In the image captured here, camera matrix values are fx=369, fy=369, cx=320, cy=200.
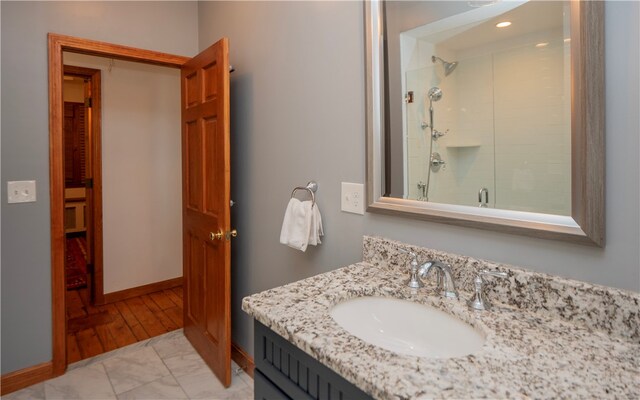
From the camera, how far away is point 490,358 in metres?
0.73

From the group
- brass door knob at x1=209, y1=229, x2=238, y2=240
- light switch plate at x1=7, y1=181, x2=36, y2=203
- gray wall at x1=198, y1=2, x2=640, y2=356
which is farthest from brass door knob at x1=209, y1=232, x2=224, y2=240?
light switch plate at x1=7, y1=181, x2=36, y2=203

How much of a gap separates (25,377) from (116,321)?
2.83 ft

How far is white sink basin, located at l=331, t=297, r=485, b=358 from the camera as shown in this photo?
98 cm

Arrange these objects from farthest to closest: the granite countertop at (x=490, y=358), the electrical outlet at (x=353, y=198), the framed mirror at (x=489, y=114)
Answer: the electrical outlet at (x=353, y=198) < the framed mirror at (x=489, y=114) < the granite countertop at (x=490, y=358)

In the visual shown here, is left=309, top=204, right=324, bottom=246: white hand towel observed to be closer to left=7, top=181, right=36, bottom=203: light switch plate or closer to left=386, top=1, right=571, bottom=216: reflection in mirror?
left=386, top=1, right=571, bottom=216: reflection in mirror

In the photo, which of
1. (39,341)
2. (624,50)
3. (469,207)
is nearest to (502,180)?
(469,207)

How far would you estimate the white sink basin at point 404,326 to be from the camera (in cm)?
98

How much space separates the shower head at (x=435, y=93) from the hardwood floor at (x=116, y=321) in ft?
8.08

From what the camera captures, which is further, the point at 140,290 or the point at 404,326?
the point at 140,290

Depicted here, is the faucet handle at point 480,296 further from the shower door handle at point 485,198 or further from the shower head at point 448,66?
the shower head at point 448,66

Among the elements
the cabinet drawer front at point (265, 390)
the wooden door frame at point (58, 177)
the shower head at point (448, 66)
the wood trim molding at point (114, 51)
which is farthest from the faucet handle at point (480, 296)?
the wood trim molding at point (114, 51)

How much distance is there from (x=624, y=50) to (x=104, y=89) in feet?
11.4

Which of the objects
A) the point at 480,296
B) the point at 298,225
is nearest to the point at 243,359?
the point at 298,225

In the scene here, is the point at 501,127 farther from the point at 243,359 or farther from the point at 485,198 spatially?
the point at 243,359
